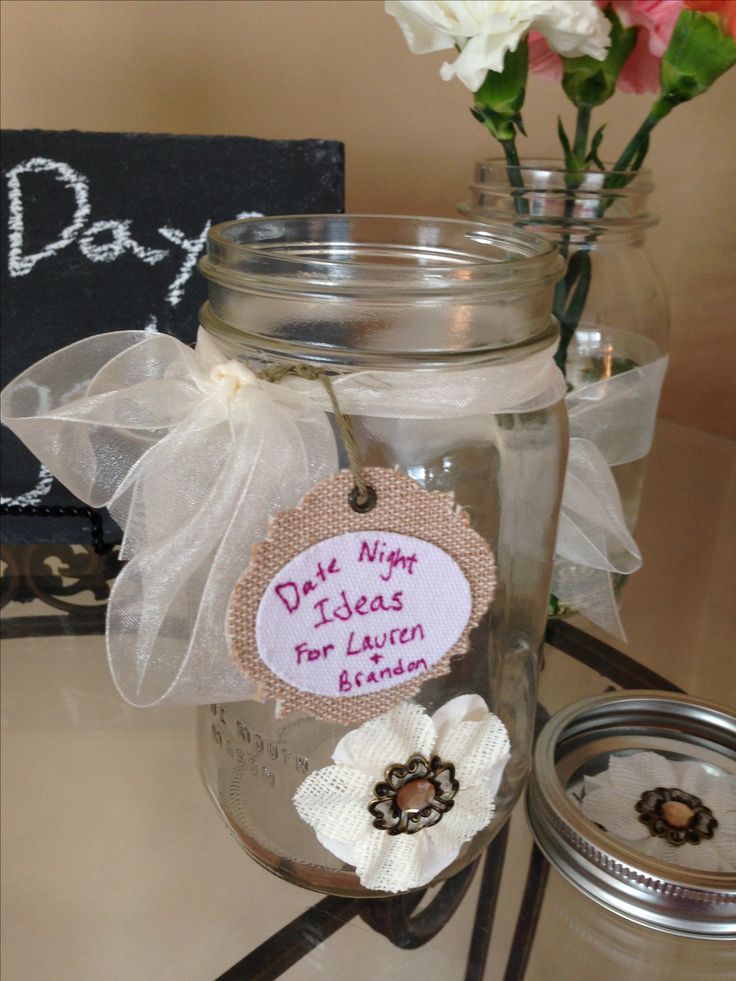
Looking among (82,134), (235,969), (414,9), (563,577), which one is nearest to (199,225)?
→ (82,134)

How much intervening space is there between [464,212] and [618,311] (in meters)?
0.11

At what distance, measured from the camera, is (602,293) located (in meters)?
0.54

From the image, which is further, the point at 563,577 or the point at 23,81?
the point at 23,81

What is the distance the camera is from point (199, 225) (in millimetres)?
565

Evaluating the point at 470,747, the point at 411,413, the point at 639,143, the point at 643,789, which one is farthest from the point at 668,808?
the point at 639,143

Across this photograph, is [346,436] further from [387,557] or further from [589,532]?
[589,532]

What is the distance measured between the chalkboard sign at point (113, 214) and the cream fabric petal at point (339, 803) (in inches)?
11.2

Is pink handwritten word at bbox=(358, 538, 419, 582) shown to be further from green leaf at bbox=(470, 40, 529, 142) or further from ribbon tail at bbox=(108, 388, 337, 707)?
green leaf at bbox=(470, 40, 529, 142)

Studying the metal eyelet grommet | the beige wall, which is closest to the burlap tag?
the metal eyelet grommet

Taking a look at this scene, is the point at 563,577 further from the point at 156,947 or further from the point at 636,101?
the point at 636,101

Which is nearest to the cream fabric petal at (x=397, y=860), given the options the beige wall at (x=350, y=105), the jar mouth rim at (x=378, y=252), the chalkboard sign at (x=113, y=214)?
the jar mouth rim at (x=378, y=252)

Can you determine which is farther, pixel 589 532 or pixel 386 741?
pixel 589 532

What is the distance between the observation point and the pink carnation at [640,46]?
0.43 meters

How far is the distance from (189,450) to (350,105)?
1.61 ft
